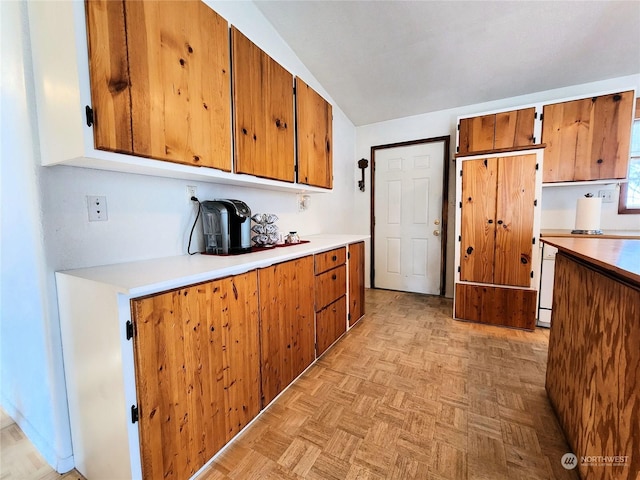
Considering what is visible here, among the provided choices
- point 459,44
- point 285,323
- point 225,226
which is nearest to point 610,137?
point 459,44

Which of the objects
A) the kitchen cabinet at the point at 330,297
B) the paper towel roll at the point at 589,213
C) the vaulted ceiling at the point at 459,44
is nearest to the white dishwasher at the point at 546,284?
the paper towel roll at the point at 589,213

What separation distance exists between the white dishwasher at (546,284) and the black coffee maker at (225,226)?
281 centimetres

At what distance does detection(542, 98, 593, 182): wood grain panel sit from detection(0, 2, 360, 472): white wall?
129 inches

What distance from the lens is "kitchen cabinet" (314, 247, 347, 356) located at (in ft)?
6.76

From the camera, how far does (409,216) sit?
3809mm

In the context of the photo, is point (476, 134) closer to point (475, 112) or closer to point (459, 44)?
point (475, 112)

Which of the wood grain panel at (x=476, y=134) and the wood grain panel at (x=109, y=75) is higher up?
the wood grain panel at (x=476, y=134)

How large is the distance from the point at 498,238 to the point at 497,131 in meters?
1.15

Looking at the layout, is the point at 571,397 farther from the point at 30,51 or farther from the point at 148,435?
the point at 30,51

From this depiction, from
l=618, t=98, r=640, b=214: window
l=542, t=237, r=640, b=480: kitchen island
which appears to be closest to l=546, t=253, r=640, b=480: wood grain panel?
l=542, t=237, r=640, b=480: kitchen island

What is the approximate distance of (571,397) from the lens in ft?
4.27

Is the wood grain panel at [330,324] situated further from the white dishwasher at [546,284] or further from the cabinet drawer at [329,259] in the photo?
Answer: the white dishwasher at [546,284]

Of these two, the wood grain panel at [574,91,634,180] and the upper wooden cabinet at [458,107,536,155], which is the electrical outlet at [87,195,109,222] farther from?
the wood grain panel at [574,91,634,180]

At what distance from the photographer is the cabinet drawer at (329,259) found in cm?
202
